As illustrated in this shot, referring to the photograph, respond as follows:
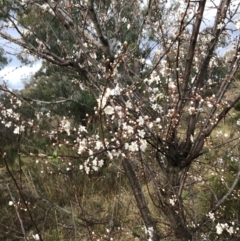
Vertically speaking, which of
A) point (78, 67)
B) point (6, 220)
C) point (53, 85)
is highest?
point (53, 85)

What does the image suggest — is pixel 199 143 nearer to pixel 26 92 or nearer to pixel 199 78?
pixel 199 78

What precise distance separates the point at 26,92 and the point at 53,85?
1.21 meters

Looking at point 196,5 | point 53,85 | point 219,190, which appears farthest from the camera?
point 53,85

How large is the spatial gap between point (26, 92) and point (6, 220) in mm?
5151

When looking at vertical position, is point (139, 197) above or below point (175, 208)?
above

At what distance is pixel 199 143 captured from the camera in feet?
7.12

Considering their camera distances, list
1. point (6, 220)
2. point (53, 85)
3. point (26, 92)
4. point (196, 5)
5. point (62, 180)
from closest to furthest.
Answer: point (196, 5) < point (6, 220) < point (62, 180) < point (53, 85) < point (26, 92)

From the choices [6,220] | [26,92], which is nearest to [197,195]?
[6,220]

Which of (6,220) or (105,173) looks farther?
(105,173)

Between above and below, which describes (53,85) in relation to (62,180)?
above

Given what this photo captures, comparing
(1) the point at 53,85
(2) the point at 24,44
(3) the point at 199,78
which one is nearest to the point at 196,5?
(3) the point at 199,78

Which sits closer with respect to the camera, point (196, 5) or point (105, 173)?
point (196, 5)

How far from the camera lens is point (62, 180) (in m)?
5.75

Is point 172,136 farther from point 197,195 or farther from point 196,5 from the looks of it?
point 197,195
